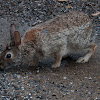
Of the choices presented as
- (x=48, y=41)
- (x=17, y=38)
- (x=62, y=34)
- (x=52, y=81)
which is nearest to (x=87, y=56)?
(x=62, y=34)

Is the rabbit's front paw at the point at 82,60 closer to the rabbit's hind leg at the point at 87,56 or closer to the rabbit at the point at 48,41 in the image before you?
the rabbit's hind leg at the point at 87,56

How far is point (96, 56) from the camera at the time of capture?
302 inches

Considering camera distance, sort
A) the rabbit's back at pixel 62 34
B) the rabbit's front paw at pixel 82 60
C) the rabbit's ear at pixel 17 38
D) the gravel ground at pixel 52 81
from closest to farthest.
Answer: the gravel ground at pixel 52 81 → the rabbit's ear at pixel 17 38 → the rabbit's back at pixel 62 34 → the rabbit's front paw at pixel 82 60

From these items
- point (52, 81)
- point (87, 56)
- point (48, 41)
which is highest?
point (48, 41)

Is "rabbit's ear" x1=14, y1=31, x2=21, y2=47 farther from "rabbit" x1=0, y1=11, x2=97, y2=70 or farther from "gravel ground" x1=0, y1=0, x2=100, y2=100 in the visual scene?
"gravel ground" x1=0, y1=0, x2=100, y2=100

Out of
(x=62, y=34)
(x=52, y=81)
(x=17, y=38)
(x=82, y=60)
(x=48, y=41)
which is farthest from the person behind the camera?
(x=82, y=60)

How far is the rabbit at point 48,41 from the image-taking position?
246 inches

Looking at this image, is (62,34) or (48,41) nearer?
(48,41)

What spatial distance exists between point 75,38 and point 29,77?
1580mm

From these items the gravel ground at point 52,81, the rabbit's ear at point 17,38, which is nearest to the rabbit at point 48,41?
the rabbit's ear at point 17,38

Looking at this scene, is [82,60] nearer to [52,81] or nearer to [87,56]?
[87,56]

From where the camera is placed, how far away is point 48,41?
6402 mm

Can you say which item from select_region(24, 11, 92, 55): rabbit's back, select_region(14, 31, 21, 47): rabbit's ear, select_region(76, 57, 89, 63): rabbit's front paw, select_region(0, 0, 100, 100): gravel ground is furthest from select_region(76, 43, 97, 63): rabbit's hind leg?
select_region(14, 31, 21, 47): rabbit's ear

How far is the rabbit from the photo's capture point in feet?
20.5
